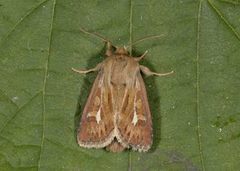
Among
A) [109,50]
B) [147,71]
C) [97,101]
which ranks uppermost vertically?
[109,50]

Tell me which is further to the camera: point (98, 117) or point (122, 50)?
point (98, 117)

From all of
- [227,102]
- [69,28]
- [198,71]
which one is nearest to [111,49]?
[69,28]

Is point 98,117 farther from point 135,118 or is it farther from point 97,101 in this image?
point 135,118

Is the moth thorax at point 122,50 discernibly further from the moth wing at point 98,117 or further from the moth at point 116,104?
the moth wing at point 98,117

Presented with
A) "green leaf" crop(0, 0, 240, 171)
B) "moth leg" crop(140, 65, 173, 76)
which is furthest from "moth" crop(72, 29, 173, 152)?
"green leaf" crop(0, 0, 240, 171)

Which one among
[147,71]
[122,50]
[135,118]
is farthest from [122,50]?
[135,118]

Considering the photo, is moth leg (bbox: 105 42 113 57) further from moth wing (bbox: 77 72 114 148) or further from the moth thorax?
moth wing (bbox: 77 72 114 148)

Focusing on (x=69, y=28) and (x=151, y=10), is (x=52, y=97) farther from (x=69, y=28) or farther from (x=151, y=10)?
(x=151, y=10)
